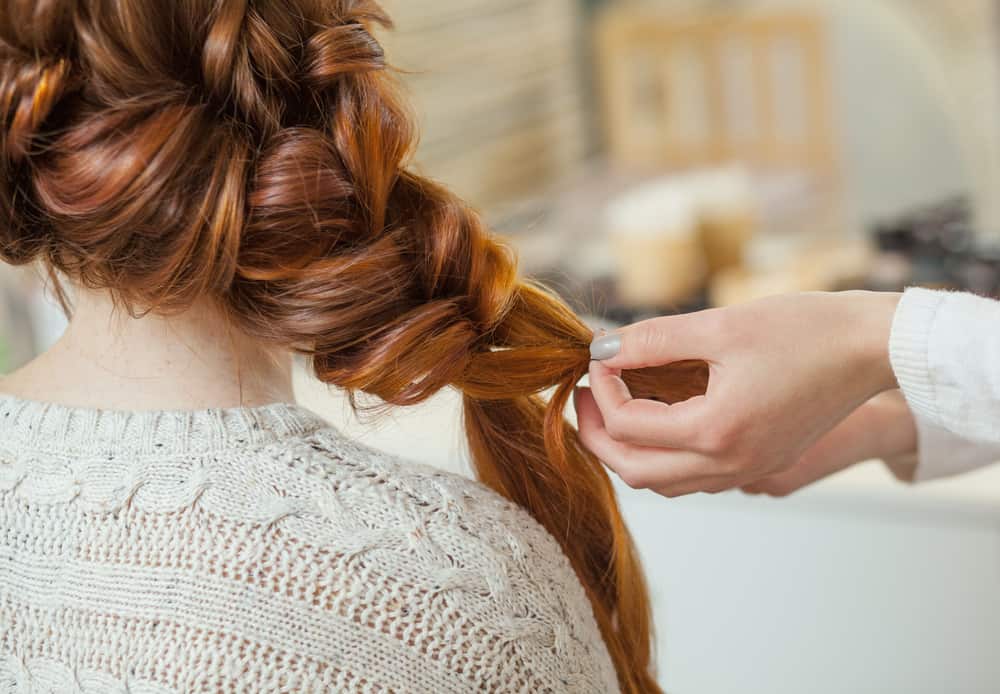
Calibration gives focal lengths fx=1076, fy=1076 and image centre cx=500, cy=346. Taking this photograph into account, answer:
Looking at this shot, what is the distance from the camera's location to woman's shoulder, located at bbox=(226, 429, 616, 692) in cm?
62

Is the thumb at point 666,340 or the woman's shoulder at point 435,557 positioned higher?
the thumb at point 666,340

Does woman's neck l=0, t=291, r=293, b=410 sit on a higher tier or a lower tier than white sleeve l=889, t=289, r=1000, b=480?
higher

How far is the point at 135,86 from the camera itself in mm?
580

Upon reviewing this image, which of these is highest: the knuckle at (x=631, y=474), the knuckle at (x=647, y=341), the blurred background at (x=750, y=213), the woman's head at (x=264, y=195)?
the woman's head at (x=264, y=195)

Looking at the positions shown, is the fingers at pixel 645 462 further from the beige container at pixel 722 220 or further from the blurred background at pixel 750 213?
the beige container at pixel 722 220

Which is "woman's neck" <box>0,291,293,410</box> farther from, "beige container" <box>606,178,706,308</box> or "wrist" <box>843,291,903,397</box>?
"beige container" <box>606,178,706,308</box>

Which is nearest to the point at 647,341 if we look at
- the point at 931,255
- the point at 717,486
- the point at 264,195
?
the point at 717,486

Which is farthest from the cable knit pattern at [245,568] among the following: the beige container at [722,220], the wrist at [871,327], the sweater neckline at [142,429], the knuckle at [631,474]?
the beige container at [722,220]

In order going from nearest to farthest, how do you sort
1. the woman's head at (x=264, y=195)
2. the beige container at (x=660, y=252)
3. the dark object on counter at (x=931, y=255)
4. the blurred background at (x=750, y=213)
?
the woman's head at (x=264, y=195)
the blurred background at (x=750, y=213)
the dark object on counter at (x=931, y=255)
the beige container at (x=660, y=252)

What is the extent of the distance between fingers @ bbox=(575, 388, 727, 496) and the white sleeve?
156 millimetres

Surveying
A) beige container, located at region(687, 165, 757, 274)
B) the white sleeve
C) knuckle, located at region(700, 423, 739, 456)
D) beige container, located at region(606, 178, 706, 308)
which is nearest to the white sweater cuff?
the white sleeve

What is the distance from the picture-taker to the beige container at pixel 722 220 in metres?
2.16

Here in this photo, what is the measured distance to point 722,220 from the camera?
85.5 inches

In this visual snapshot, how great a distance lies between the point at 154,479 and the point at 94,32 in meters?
0.25
